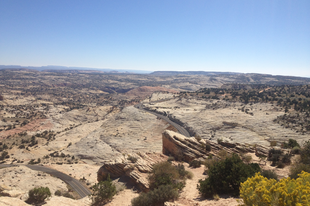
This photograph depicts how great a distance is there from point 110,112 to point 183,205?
107432 mm

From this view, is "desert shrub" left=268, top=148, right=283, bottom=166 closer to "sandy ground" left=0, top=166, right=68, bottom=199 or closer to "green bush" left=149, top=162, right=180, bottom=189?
"green bush" left=149, top=162, right=180, bottom=189

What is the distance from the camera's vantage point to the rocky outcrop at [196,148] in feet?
93.3

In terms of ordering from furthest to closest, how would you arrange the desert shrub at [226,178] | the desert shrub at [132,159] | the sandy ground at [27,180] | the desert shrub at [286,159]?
the sandy ground at [27,180] < the desert shrub at [132,159] < the desert shrub at [286,159] < the desert shrub at [226,178]

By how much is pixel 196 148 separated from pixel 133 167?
11919 millimetres

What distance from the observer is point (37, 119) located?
90.7m

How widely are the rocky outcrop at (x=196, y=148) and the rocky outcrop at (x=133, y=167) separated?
140 inches

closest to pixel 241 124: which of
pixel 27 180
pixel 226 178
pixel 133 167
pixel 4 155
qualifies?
pixel 133 167

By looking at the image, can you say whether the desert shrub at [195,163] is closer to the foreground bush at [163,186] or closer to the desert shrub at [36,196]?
the foreground bush at [163,186]

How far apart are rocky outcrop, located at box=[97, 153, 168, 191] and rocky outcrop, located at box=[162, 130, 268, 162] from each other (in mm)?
3563

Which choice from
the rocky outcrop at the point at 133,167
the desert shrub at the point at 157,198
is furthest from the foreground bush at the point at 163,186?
the rocky outcrop at the point at 133,167

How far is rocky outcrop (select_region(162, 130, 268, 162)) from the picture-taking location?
2844 centimetres

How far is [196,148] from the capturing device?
97.6 feet

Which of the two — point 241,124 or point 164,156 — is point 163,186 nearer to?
point 164,156

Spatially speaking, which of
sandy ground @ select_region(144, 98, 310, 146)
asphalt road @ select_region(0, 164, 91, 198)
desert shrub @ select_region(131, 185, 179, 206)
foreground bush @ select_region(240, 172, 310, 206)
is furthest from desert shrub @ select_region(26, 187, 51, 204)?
sandy ground @ select_region(144, 98, 310, 146)
